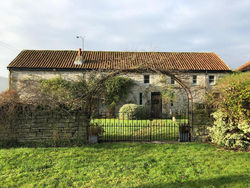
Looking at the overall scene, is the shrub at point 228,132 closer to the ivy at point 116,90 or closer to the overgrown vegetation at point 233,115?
the overgrown vegetation at point 233,115

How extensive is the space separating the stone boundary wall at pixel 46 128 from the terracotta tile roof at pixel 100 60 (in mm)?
9985

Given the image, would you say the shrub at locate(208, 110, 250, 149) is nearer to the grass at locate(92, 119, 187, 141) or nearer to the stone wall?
the stone wall

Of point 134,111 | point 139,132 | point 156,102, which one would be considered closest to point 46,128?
point 139,132

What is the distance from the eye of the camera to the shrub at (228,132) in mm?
5757

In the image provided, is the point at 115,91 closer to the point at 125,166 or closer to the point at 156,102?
the point at 156,102

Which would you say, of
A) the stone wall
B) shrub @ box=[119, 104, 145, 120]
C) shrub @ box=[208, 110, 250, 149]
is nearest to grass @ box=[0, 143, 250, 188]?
shrub @ box=[208, 110, 250, 149]

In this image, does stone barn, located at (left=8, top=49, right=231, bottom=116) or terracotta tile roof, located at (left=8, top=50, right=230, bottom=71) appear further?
terracotta tile roof, located at (left=8, top=50, right=230, bottom=71)

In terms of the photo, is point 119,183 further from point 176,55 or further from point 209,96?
point 176,55

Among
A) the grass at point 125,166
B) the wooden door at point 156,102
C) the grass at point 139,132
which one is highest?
the wooden door at point 156,102

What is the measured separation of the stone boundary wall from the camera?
6.26 meters

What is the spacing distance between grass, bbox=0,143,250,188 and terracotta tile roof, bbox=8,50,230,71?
1119 cm

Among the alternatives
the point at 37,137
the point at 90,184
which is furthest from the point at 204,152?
the point at 37,137

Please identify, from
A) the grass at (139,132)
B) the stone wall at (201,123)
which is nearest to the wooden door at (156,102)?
the grass at (139,132)

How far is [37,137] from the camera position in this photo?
6352mm
